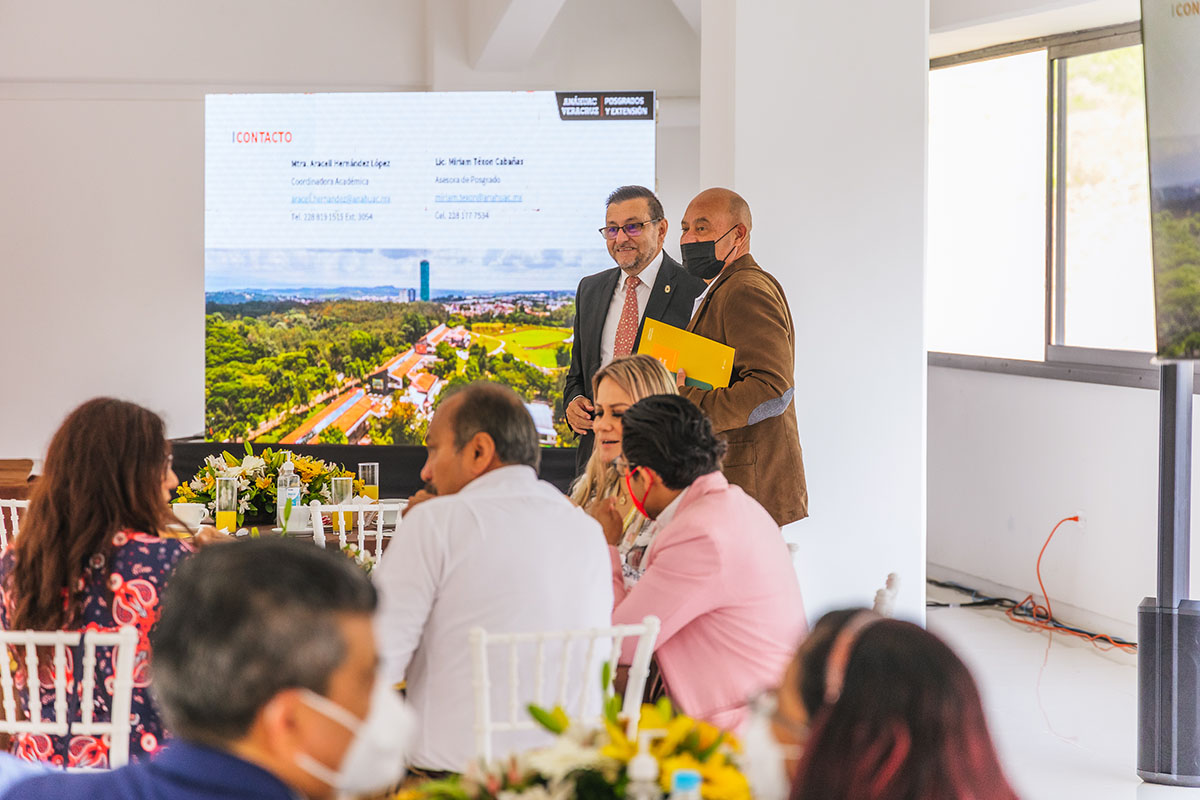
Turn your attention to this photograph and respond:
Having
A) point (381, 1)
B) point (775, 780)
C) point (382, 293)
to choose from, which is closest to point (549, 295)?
point (382, 293)

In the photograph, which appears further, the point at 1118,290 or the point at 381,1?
the point at 381,1

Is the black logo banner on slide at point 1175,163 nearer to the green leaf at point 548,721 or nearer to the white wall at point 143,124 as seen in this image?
the green leaf at point 548,721

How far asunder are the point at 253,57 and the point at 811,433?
5.54m

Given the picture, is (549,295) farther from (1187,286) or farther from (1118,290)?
(1187,286)

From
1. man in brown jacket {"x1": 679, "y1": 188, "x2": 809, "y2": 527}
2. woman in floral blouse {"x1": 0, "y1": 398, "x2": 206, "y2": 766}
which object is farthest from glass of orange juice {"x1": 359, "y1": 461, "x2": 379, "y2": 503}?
woman in floral blouse {"x1": 0, "y1": 398, "x2": 206, "y2": 766}

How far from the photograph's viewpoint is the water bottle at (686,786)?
115 centimetres

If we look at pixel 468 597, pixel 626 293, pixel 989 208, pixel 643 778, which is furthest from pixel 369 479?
pixel 989 208

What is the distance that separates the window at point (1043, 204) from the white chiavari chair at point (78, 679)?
427cm

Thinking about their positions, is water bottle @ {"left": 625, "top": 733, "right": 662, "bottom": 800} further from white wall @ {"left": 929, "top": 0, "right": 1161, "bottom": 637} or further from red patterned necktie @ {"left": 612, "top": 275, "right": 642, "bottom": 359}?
white wall @ {"left": 929, "top": 0, "right": 1161, "bottom": 637}

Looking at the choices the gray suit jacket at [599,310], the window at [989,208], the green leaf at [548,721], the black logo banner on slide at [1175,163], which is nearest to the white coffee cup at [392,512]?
the gray suit jacket at [599,310]

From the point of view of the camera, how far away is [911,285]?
4.43 m

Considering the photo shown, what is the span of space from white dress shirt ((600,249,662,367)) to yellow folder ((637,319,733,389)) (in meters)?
0.53

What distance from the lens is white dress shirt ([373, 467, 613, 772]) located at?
6.44 ft

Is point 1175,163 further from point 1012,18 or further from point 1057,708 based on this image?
point 1012,18
